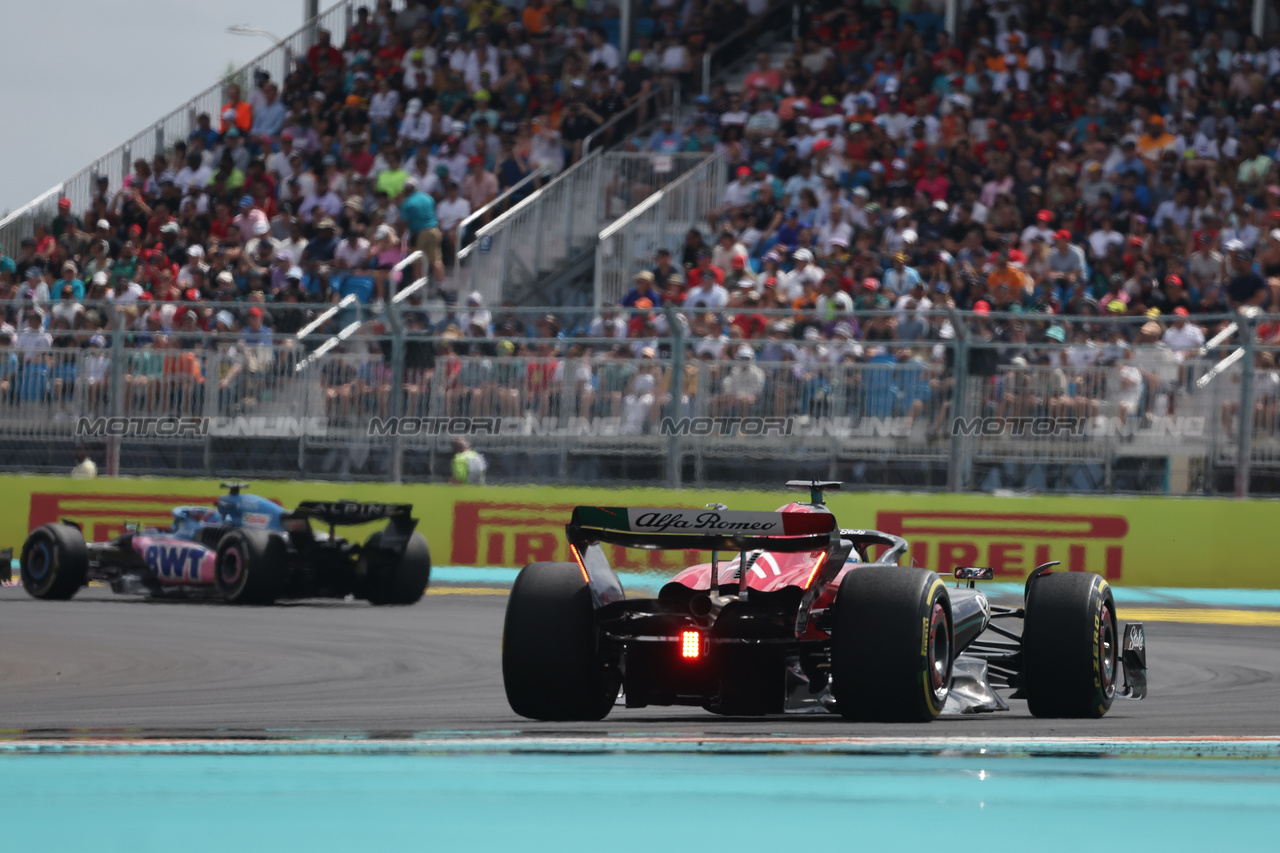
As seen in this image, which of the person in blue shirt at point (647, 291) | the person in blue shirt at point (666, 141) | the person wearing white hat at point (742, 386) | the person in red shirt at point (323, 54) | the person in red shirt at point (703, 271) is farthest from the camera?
the person in red shirt at point (323, 54)

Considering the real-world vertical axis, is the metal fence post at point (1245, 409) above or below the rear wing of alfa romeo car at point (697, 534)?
above

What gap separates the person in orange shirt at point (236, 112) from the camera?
27.5 m

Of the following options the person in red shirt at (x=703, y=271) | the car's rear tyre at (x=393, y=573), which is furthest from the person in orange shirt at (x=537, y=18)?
the car's rear tyre at (x=393, y=573)

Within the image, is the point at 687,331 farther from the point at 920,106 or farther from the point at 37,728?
the point at 37,728

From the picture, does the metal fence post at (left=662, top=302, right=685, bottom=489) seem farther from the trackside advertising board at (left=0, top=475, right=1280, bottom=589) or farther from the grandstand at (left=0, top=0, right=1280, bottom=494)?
the trackside advertising board at (left=0, top=475, right=1280, bottom=589)

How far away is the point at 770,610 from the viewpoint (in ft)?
22.4

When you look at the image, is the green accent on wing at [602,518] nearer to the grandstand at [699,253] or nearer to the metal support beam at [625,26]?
the grandstand at [699,253]

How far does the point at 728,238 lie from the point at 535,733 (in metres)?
13.6

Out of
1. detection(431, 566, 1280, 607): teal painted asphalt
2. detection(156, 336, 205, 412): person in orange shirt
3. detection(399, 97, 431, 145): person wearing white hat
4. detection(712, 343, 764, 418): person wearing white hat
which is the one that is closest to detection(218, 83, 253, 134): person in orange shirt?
detection(399, 97, 431, 145): person wearing white hat

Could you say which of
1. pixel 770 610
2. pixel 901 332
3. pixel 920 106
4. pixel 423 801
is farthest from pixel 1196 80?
pixel 423 801

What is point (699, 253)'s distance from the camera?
20844 mm

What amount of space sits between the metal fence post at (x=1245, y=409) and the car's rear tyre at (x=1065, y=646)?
862 cm

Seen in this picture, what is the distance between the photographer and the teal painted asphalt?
50.4 feet

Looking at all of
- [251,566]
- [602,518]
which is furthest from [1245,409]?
[602,518]
